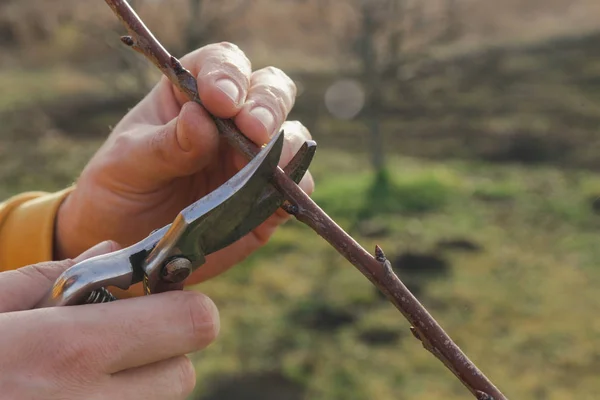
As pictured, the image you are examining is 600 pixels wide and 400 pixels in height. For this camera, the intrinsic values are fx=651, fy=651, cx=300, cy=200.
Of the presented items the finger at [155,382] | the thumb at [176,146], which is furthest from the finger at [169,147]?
the finger at [155,382]

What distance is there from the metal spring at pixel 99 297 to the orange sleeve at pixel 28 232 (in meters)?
0.88

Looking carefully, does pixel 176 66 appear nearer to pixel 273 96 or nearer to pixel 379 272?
pixel 273 96

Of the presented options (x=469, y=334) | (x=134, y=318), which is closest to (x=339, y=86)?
(x=469, y=334)

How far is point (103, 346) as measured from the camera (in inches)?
40.9

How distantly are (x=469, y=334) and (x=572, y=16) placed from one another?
16.6m

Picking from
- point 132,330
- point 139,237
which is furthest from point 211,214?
point 139,237

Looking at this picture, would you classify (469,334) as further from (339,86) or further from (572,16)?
(572,16)

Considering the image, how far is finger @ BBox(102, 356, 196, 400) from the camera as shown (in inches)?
41.9

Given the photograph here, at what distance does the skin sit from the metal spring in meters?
0.04

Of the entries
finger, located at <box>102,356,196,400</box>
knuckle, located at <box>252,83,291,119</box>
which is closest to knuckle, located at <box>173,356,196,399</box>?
finger, located at <box>102,356,196,400</box>

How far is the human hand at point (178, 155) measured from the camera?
56.7 inches

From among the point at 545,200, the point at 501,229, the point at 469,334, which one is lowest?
the point at 469,334

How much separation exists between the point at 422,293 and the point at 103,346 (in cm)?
600

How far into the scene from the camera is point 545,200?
9.51 m
